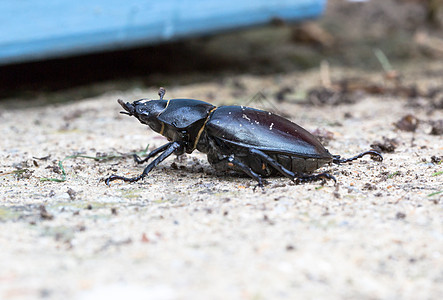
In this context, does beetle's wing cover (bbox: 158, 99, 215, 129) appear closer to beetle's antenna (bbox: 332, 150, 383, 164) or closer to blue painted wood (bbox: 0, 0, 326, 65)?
beetle's antenna (bbox: 332, 150, 383, 164)

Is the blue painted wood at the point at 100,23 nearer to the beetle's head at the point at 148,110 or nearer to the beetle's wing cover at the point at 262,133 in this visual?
the beetle's head at the point at 148,110

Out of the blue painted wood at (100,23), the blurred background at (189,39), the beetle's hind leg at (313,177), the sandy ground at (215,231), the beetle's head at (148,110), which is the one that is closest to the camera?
the sandy ground at (215,231)

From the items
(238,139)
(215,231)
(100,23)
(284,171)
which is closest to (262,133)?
(238,139)

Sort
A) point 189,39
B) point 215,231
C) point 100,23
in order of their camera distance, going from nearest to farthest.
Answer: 1. point 215,231
2. point 100,23
3. point 189,39

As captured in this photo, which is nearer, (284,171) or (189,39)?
(284,171)

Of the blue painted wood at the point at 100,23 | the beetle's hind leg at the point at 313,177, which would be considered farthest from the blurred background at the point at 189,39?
the beetle's hind leg at the point at 313,177

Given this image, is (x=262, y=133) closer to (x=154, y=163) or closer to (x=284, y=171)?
(x=284, y=171)
